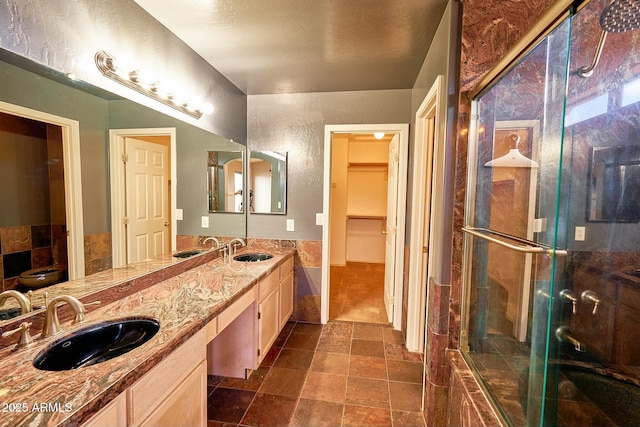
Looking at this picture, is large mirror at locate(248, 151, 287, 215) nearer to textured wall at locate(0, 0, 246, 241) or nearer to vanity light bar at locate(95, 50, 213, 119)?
vanity light bar at locate(95, 50, 213, 119)

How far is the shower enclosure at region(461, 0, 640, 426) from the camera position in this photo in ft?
4.01

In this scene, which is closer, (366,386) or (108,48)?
(108,48)

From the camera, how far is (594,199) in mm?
1597

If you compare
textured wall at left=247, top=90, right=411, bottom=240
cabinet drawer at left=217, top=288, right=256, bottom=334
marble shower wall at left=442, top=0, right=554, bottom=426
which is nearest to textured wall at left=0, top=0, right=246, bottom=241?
cabinet drawer at left=217, top=288, right=256, bottom=334

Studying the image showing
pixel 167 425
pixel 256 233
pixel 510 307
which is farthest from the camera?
pixel 256 233

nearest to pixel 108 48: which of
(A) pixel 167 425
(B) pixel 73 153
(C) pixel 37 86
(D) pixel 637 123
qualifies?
(C) pixel 37 86

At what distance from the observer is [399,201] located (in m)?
2.71

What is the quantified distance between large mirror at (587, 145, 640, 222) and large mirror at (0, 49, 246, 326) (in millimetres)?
2760

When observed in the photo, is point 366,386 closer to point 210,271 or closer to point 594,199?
point 210,271

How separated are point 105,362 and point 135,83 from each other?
147 cm

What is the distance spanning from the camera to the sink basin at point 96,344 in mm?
981

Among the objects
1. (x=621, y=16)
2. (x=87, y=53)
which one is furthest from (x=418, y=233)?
(x=87, y=53)

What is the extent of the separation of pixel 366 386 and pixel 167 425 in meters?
1.39

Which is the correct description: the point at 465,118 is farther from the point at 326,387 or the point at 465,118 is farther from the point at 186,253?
the point at 186,253
